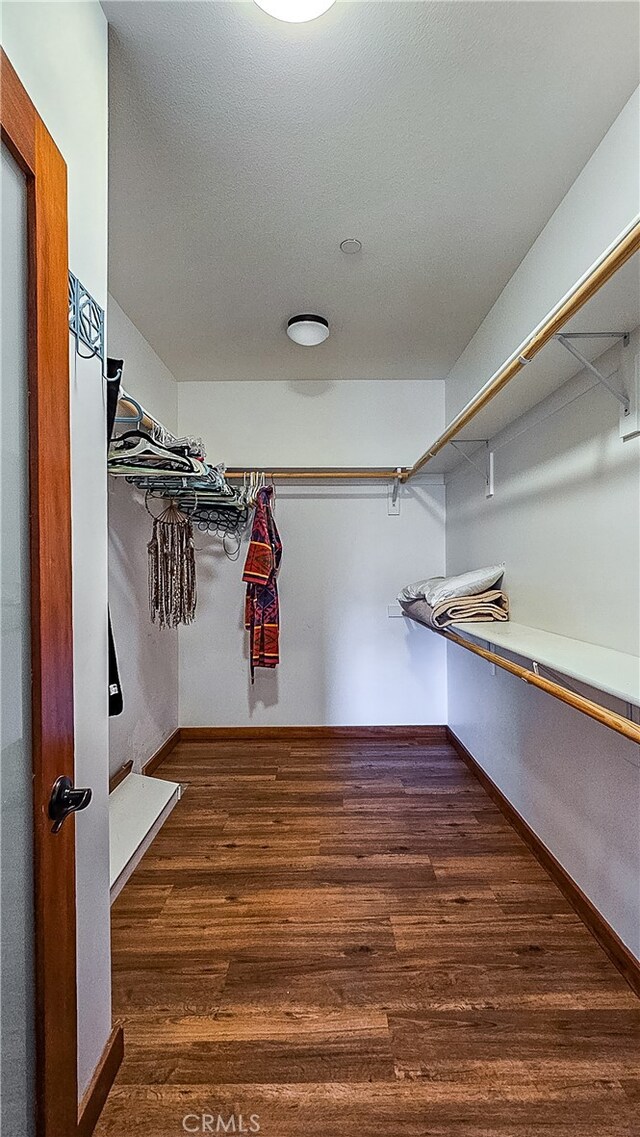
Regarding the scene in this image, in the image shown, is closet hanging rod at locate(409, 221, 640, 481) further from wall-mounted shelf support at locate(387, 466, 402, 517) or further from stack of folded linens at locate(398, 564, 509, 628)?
wall-mounted shelf support at locate(387, 466, 402, 517)

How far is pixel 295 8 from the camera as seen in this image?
1.24 meters

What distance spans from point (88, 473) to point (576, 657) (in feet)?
4.53

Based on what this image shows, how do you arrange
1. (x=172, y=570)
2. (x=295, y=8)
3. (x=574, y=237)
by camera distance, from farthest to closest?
(x=172, y=570)
(x=574, y=237)
(x=295, y=8)

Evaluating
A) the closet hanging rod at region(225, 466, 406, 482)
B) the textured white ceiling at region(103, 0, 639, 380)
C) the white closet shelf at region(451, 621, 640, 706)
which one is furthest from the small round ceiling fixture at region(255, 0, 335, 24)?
the closet hanging rod at region(225, 466, 406, 482)

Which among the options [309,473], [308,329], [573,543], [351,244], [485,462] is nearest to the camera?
[573,543]

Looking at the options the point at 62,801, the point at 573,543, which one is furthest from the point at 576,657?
the point at 62,801

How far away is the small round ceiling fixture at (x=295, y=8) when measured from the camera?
1229 millimetres

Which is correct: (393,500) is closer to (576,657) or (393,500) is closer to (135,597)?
(135,597)

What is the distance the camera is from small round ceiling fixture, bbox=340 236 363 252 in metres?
2.25

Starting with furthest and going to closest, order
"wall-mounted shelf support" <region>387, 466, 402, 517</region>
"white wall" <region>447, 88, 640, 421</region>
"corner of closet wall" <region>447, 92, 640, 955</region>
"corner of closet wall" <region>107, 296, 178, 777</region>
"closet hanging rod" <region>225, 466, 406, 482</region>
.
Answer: "wall-mounted shelf support" <region>387, 466, 402, 517</region>, "closet hanging rod" <region>225, 466, 406, 482</region>, "corner of closet wall" <region>107, 296, 178, 777</region>, "corner of closet wall" <region>447, 92, 640, 955</region>, "white wall" <region>447, 88, 640, 421</region>

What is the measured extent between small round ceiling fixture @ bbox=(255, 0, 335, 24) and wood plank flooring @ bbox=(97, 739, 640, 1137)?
2.43 m

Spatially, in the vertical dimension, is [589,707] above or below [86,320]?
below

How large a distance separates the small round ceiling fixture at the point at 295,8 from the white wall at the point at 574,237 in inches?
34.4

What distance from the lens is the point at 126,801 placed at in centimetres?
250
